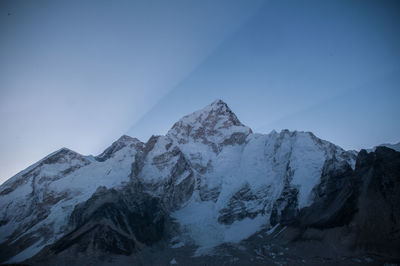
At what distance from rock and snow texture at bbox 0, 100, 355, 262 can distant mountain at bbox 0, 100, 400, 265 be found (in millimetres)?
578

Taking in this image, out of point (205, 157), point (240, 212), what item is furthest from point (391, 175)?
point (205, 157)

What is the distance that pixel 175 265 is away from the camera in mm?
87875

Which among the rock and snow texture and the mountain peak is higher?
the mountain peak

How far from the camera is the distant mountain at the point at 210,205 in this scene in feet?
265

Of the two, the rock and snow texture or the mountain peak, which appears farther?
the mountain peak

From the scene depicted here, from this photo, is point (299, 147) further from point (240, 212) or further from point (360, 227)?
point (360, 227)

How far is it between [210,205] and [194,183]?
17396 mm

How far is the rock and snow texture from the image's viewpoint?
361ft

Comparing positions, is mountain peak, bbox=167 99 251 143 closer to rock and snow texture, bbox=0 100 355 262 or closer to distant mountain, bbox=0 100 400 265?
rock and snow texture, bbox=0 100 355 262

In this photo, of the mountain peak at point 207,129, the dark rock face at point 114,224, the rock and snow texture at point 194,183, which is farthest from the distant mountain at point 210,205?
the mountain peak at point 207,129

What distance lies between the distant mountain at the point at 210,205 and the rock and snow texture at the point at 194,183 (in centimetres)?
58

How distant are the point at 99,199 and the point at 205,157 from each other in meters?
66.5

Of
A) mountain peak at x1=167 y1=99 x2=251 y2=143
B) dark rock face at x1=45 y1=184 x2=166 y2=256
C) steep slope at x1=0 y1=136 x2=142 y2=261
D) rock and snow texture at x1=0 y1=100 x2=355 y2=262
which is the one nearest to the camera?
dark rock face at x1=45 y1=184 x2=166 y2=256

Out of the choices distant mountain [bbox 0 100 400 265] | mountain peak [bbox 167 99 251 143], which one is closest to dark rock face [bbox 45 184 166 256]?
distant mountain [bbox 0 100 400 265]
